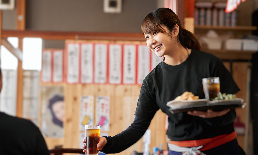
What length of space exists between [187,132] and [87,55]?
9.98 feet

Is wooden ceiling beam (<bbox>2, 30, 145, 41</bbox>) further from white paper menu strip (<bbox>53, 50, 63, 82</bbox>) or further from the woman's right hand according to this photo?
the woman's right hand

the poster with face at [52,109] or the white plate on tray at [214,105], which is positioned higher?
the white plate on tray at [214,105]

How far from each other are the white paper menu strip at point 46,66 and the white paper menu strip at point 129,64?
8.05 feet

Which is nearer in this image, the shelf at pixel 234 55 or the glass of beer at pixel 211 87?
the glass of beer at pixel 211 87

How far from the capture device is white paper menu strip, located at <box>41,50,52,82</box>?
677cm

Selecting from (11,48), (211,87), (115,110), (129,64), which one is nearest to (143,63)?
(129,64)

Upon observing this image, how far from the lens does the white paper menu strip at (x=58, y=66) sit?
6777 millimetres

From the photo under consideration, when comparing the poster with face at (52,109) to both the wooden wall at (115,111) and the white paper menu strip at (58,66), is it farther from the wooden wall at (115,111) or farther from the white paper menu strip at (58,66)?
the wooden wall at (115,111)

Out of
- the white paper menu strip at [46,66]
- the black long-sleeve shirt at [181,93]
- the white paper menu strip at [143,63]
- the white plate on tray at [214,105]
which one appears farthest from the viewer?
the white paper menu strip at [46,66]

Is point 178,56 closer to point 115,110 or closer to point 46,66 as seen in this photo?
point 115,110

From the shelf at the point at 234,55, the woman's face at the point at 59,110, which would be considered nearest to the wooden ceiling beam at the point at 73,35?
the shelf at the point at 234,55

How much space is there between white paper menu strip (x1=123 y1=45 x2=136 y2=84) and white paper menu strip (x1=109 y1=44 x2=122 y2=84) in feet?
0.20

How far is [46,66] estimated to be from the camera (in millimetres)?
6789

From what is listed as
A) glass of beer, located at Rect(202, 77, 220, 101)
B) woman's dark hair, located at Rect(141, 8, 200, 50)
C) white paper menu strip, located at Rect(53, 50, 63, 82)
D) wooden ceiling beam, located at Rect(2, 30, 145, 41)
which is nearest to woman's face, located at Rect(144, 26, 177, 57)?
woman's dark hair, located at Rect(141, 8, 200, 50)
